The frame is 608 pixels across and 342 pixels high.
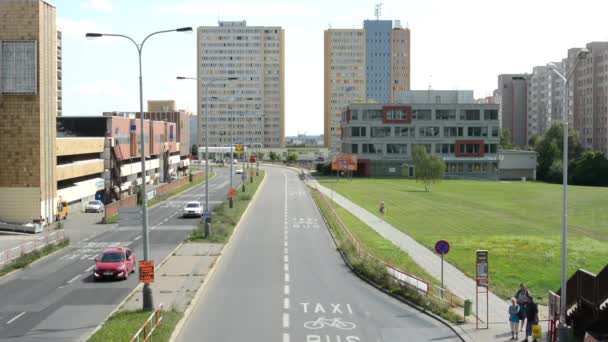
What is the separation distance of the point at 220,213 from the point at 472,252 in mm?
22421

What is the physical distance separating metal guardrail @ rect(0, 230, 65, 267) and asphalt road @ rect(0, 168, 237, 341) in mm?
1243

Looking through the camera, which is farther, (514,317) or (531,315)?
(514,317)

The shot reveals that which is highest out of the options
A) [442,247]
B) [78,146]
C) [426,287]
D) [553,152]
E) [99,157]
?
[78,146]

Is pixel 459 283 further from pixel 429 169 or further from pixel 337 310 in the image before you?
pixel 429 169

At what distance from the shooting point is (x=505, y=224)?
57.5 metres

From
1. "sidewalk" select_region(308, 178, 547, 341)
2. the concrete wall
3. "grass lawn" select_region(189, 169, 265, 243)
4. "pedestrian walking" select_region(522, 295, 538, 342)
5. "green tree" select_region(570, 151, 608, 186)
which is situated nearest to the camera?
"pedestrian walking" select_region(522, 295, 538, 342)

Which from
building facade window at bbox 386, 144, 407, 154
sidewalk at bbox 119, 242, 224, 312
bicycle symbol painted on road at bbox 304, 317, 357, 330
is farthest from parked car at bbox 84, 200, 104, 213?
building facade window at bbox 386, 144, 407, 154

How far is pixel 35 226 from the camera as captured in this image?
52.4m

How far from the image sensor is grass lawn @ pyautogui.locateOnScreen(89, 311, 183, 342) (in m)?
19.8

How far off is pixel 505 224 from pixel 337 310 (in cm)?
3584

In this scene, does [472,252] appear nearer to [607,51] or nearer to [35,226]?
[35,226]

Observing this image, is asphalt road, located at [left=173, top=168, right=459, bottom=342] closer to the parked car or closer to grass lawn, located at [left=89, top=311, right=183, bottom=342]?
grass lawn, located at [left=89, top=311, right=183, bottom=342]

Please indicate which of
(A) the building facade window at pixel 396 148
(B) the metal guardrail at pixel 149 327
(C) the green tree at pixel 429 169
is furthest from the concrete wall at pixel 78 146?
(A) the building facade window at pixel 396 148

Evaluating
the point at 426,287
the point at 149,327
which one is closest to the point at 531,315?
the point at 426,287
